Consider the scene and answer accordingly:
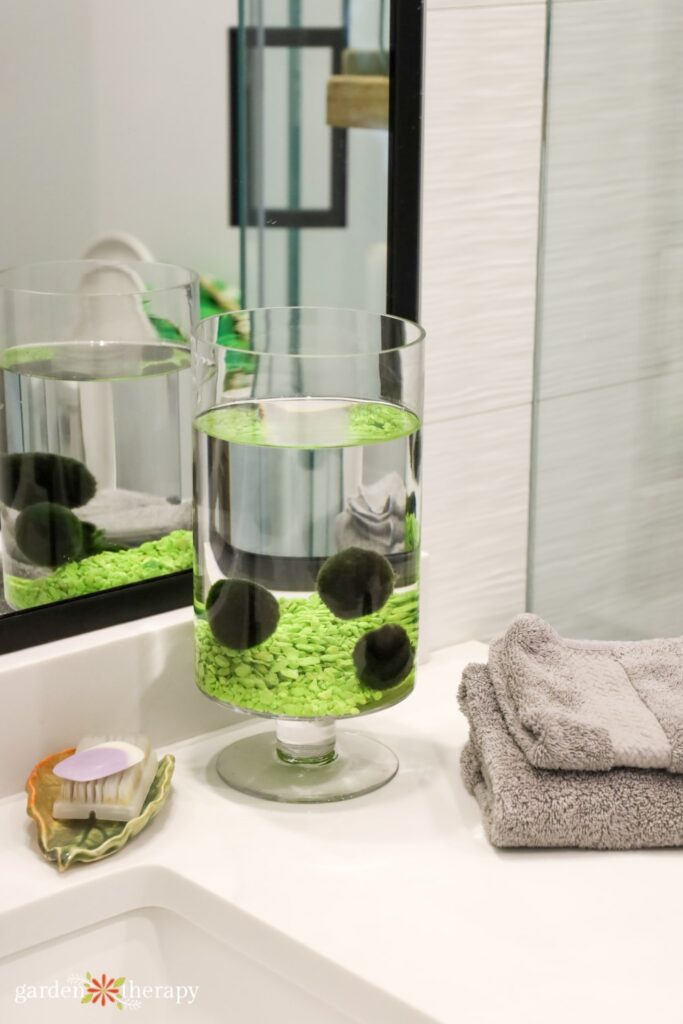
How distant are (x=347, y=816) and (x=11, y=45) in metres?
0.67

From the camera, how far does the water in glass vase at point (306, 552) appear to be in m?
0.98

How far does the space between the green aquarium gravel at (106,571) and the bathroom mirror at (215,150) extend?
0.01 metres

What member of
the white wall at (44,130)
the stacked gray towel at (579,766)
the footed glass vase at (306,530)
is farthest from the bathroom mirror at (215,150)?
the stacked gray towel at (579,766)

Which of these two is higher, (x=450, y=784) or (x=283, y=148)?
(x=283, y=148)

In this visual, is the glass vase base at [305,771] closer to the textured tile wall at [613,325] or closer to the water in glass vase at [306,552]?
the water in glass vase at [306,552]

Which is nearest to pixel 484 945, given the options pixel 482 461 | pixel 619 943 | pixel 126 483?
pixel 619 943

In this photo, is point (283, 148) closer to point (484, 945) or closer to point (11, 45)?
point (11, 45)

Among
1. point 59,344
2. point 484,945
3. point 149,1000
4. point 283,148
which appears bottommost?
point 149,1000

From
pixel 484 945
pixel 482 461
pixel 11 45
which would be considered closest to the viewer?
pixel 484 945

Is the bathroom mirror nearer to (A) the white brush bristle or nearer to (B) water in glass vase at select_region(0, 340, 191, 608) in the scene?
(B) water in glass vase at select_region(0, 340, 191, 608)

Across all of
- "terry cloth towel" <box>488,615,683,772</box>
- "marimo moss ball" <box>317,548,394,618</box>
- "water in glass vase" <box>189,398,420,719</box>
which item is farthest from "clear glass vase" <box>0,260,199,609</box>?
"terry cloth towel" <box>488,615,683,772</box>

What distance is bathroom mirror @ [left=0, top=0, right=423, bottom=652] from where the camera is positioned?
3.31 ft

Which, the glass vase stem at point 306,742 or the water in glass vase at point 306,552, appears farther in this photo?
the glass vase stem at point 306,742

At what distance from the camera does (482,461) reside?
1.36 m
